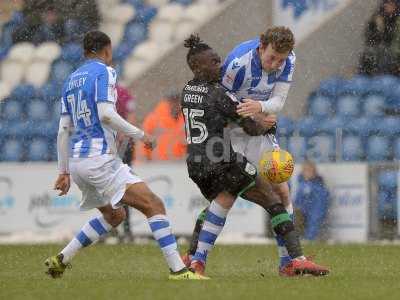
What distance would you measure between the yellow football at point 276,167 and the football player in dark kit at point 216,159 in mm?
95

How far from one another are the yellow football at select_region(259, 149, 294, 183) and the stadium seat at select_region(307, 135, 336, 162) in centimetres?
563

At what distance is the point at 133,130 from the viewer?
8602 millimetres

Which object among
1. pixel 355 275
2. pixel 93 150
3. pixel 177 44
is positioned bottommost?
pixel 355 275

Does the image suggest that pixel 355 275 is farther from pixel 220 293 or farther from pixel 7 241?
pixel 7 241

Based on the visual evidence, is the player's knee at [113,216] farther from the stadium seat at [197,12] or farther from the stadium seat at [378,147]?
the stadium seat at [197,12]

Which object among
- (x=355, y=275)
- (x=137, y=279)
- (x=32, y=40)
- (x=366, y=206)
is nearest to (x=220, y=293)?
(x=137, y=279)

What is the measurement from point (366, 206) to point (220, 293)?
7.04 m

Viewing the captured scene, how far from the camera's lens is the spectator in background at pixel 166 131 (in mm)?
15375

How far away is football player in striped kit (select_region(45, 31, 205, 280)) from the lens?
8695 mm

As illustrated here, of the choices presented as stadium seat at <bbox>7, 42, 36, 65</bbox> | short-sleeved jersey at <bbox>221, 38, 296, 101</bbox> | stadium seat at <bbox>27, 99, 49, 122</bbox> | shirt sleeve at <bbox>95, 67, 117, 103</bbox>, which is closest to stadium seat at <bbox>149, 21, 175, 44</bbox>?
stadium seat at <bbox>7, 42, 36, 65</bbox>

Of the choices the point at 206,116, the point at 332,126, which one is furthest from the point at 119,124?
the point at 332,126

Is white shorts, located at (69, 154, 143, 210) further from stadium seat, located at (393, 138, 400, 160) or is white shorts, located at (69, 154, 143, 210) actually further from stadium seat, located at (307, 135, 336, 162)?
stadium seat, located at (393, 138, 400, 160)

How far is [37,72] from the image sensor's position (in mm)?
19172

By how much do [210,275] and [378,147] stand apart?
656cm
